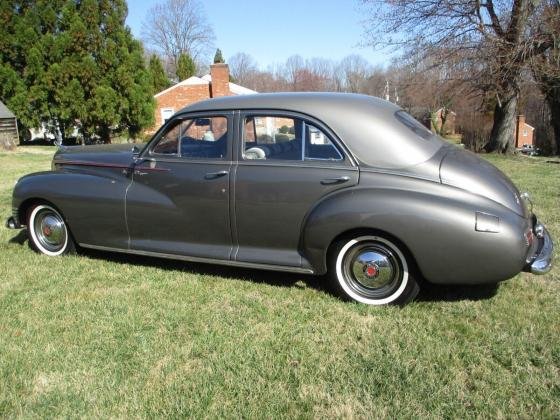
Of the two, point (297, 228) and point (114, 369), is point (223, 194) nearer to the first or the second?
point (297, 228)

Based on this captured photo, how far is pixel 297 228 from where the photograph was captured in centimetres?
383

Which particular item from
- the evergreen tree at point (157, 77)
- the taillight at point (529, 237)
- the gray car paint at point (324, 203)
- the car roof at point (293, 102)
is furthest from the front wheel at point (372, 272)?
the evergreen tree at point (157, 77)

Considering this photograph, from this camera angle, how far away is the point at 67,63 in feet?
64.8

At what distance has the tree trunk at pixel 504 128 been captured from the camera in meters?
18.3

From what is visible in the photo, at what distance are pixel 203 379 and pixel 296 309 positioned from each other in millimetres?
1054

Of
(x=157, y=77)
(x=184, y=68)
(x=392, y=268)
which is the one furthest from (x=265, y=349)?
(x=184, y=68)

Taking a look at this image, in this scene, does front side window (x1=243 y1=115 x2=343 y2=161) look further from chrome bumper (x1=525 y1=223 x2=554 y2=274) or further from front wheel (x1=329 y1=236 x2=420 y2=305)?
chrome bumper (x1=525 y1=223 x2=554 y2=274)

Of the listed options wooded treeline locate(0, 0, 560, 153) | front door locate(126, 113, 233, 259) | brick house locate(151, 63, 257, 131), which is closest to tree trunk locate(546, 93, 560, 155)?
wooded treeline locate(0, 0, 560, 153)

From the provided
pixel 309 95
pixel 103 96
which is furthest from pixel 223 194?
pixel 103 96

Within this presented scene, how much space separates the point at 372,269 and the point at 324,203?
61cm

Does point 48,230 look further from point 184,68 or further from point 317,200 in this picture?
point 184,68

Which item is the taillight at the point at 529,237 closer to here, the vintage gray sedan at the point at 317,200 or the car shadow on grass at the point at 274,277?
the vintage gray sedan at the point at 317,200

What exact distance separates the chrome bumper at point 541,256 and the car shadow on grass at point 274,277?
0.43 m

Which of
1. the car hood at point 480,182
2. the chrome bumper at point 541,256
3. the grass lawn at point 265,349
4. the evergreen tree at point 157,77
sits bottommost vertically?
the grass lawn at point 265,349
